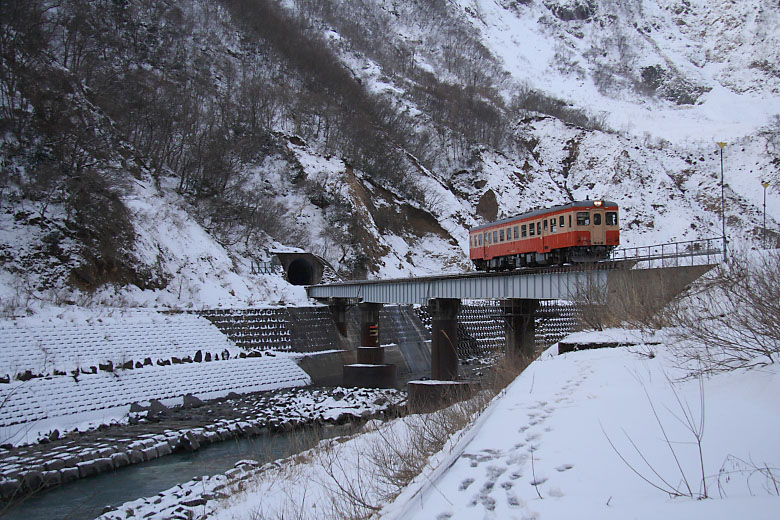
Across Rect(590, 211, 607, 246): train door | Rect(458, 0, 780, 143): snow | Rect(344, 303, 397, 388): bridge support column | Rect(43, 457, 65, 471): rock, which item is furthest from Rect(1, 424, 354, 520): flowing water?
Rect(458, 0, 780, 143): snow

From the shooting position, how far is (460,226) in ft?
211

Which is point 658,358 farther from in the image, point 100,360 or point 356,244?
point 356,244

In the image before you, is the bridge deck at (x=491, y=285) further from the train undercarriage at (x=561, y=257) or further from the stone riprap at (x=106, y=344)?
the stone riprap at (x=106, y=344)

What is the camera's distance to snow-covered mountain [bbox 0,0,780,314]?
3353 centimetres

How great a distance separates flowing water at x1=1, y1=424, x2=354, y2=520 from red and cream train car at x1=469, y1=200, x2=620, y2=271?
13.0 m

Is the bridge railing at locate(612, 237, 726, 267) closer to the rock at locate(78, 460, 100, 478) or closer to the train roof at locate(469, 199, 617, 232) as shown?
the train roof at locate(469, 199, 617, 232)

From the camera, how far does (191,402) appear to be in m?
23.6

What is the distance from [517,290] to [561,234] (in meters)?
Answer: 3.87

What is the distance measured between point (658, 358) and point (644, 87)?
380 feet

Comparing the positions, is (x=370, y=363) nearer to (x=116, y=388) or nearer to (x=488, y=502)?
(x=116, y=388)

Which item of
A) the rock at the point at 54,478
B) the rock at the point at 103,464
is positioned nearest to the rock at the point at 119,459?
the rock at the point at 103,464

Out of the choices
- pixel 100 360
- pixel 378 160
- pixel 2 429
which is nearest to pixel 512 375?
pixel 2 429

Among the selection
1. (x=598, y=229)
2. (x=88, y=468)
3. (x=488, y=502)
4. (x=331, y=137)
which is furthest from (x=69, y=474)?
(x=331, y=137)

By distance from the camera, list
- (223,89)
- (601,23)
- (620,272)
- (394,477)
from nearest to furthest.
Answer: (394,477) < (620,272) < (223,89) < (601,23)
